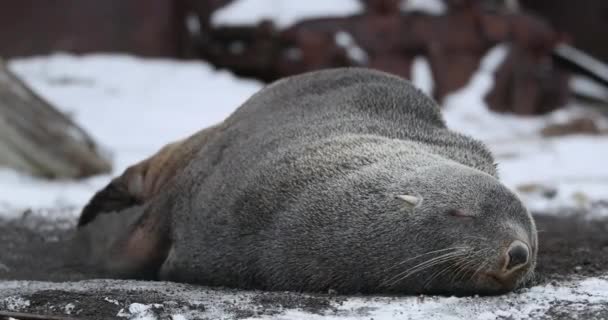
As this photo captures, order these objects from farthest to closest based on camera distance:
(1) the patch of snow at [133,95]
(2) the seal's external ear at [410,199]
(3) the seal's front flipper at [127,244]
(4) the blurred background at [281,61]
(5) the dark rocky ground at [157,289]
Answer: (4) the blurred background at [281,61] < (1) the patch of snow at [133,95] < (3) the seal's front flipper at [127,244] < (2) the seal's external ear at [410,199] < (5) the dark rocky ground at [157,289]

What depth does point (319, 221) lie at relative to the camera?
3711 mm

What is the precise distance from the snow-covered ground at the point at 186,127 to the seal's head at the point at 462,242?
0.30 ft

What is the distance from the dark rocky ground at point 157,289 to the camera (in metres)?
3.31

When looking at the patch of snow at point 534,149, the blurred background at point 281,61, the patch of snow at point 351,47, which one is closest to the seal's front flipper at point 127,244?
the blurred background at point 281,61

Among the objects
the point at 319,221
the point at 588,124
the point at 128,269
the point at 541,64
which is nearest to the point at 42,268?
the point at 128,269

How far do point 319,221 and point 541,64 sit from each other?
8.70 m

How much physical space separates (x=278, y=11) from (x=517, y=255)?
7277mm

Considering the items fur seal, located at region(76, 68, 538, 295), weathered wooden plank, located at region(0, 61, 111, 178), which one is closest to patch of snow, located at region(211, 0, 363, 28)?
weathered wooden plank, located at region(0, 61, 111, 178)

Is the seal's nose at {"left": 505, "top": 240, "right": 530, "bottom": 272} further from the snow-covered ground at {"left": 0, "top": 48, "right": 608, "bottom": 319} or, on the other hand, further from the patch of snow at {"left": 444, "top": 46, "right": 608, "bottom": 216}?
the patch of snow at {"left": 444, "top": 46, "right": 608, "bottom": 216}

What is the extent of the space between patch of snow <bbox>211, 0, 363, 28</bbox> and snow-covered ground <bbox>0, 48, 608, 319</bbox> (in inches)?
23.0

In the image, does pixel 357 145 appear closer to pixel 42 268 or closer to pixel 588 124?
pixel 42 268

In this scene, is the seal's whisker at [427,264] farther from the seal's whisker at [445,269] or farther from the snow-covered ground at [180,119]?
the snow-covered ground at [180,119]

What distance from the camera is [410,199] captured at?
363cm

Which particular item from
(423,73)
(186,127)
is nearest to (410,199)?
(186,127)
